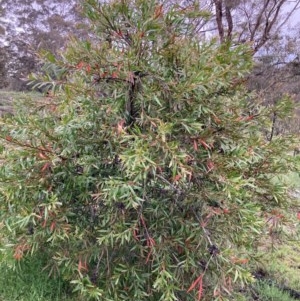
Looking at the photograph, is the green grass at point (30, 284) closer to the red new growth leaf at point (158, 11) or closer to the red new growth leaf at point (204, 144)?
the red new growth leaf at point (204, 144)

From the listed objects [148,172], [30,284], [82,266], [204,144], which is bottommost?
[30,284]

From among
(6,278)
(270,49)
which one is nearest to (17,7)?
(270,49)

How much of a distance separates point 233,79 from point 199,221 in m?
0.75

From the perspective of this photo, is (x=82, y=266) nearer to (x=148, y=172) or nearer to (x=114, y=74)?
(x=148, y=172)

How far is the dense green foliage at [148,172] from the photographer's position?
65.2 inches

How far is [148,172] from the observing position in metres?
1.62

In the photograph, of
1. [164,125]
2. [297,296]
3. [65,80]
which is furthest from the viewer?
[297,296]

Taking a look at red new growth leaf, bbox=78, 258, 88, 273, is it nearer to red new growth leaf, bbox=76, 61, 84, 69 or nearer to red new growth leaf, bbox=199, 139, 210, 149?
red new growth leaf, bbox=199, 139, 210, 149

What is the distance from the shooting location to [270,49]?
12.0 metres

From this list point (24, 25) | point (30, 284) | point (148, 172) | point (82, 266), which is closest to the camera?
point (148, 172)

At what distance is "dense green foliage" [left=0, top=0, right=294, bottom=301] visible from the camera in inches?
65.2

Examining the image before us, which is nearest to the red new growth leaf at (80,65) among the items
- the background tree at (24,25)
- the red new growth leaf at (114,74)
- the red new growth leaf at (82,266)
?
the red new growth leaf at (114,74)

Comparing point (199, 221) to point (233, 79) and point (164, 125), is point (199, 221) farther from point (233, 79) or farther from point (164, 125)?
point (233, 79)

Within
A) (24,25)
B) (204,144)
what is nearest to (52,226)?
(204,144)
